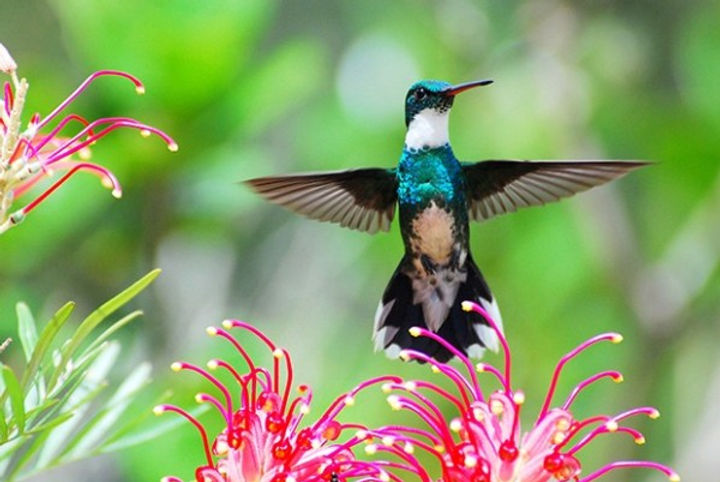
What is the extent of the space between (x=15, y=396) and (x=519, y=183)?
87cm

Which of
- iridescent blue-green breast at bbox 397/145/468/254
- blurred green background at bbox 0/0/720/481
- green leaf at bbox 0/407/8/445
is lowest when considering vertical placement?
green leaf at bbox 0/407/8/445

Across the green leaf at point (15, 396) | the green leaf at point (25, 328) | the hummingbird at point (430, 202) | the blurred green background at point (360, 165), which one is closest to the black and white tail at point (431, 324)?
the hummingbird at point (430, 202)

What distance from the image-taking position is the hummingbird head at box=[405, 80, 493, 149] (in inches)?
54.1

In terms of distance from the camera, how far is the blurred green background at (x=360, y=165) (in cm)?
226

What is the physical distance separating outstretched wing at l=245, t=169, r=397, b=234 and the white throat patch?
0.08m

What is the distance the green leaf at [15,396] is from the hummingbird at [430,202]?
1.69 feet

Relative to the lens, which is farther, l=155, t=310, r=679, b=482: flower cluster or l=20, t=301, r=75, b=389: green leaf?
l=155, t=310, r=679, b=482: flower cluster

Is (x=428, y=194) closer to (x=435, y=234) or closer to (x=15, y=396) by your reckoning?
(x=435, y=234)

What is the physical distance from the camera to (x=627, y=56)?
3379mm

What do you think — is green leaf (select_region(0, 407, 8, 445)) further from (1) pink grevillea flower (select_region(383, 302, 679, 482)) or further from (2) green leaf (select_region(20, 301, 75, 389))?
(1) pink grevillea flower (select_region(383, 302, 679, 482))

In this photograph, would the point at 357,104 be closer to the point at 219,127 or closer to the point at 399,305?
the point at 219,127

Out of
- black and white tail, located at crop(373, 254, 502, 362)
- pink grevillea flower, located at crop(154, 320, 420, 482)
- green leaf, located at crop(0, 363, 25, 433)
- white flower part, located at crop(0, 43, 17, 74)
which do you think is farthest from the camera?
black and white tail, located at crop(373, 254, 502, 362)

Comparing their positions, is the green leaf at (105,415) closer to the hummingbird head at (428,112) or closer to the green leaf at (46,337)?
the green leaf at (46,337)

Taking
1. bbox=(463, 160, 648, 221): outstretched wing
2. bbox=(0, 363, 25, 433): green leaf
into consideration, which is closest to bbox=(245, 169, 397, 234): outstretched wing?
bbox=(463, 160, 648, 221): outstretched wing
